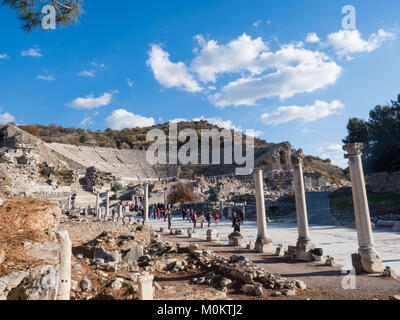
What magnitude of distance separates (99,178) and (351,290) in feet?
151

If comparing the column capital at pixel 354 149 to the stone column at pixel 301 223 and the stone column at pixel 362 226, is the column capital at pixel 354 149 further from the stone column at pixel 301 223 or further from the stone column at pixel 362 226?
the stone column at pixel 301 223

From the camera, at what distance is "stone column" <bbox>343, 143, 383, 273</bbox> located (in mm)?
6883

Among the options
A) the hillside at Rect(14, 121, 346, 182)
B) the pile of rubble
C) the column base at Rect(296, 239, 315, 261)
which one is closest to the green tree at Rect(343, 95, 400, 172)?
the column base at Rect(296, 239, 315, 261)

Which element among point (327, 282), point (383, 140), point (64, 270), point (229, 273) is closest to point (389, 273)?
point (327, 282)

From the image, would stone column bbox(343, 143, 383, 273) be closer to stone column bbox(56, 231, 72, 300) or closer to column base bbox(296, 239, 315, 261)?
column base bbox(296, 239, 315, 261)

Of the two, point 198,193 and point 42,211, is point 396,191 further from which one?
point 42,211

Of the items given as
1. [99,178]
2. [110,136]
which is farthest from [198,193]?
[110,136]

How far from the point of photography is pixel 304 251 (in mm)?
8562

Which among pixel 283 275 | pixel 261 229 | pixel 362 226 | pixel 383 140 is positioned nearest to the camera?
pixel 283 275

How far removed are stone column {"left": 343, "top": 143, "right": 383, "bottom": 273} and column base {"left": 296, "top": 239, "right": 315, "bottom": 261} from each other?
59.1 inches

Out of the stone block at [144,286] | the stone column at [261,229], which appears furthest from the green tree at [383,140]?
the stone block at [144,286]

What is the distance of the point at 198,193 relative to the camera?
131 ft

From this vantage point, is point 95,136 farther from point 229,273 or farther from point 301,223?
point 229,273

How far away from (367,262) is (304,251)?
196 cm
